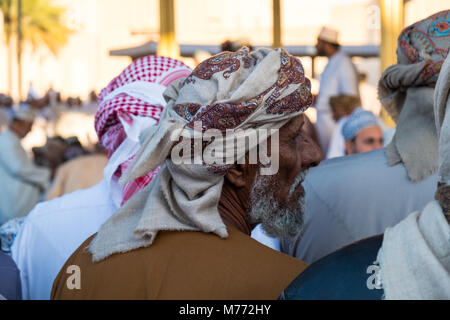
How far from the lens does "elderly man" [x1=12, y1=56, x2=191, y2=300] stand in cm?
253

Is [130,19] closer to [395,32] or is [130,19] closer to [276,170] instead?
[395,32]

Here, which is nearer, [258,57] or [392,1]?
[258,57]

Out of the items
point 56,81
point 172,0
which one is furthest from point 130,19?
point 172,0

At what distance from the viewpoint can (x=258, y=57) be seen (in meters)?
1.91

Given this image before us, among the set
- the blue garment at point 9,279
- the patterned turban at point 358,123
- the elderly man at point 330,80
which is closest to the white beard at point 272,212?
the blue garment at point 9,279

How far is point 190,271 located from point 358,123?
3066 mm

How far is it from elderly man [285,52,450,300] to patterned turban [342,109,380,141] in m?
3.31

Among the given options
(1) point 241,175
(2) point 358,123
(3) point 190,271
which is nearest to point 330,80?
(2) point 358,123

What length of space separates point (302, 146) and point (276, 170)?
0.13 metres

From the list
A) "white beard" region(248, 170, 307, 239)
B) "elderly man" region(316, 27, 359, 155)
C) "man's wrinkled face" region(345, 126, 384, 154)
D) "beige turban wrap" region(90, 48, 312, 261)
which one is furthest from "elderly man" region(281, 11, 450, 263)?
"elderly man" region(316, 27, 359, 155)

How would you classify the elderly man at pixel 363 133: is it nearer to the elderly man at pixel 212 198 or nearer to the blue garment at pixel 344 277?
the elderly man at pixel 212 198

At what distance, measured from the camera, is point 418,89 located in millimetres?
2266

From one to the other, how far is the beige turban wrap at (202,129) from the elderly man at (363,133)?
2.56m
